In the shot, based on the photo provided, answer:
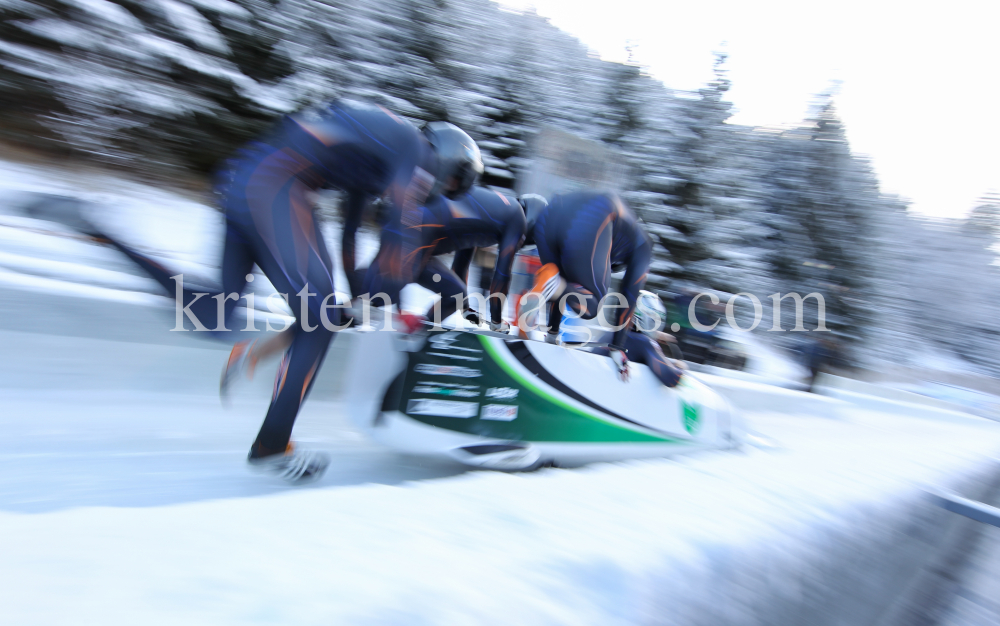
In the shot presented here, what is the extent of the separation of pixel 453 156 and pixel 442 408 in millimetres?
858

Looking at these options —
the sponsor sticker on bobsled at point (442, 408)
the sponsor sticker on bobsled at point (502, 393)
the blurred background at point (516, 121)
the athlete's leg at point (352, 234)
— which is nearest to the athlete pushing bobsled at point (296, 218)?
the athlete's leg at point (352, 234)

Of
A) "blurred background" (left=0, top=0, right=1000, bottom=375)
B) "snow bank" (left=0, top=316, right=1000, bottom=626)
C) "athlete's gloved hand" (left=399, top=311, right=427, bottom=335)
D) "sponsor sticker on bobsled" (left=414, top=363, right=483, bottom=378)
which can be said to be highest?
"blurred background" (left=0, top=0, right=1000, bottom=375)

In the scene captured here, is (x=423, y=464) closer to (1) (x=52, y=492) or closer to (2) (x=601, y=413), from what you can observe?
(2) (x=601, y=413)

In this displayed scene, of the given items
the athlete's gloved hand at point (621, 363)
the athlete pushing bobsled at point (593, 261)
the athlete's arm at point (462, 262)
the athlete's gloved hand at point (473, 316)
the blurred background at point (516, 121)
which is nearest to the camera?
the athlete's gloved hand at point (621, 363)

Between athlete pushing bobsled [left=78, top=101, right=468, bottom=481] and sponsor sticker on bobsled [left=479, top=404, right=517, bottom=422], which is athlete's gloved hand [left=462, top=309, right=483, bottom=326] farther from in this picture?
athlete pushing bobsled [left=78, top=101, right=468, bottom=481]

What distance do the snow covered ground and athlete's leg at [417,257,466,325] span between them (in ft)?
2.00

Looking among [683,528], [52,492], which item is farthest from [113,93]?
[683,528]

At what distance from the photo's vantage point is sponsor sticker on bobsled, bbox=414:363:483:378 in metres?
1.89

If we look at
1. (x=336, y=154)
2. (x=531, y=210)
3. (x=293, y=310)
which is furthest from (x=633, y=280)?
(x=293, y=310)

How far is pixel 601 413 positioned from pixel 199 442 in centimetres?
154

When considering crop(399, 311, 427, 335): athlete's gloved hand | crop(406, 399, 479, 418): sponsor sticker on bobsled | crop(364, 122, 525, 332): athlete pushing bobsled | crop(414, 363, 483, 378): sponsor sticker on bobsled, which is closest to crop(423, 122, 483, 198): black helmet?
crop(364, 122, 525, 332): athlete pushing bobsled

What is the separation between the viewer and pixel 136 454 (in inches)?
68.9

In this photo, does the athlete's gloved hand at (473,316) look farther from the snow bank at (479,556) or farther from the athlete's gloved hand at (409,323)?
the snow bank at (479,556)

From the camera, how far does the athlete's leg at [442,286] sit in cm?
273
